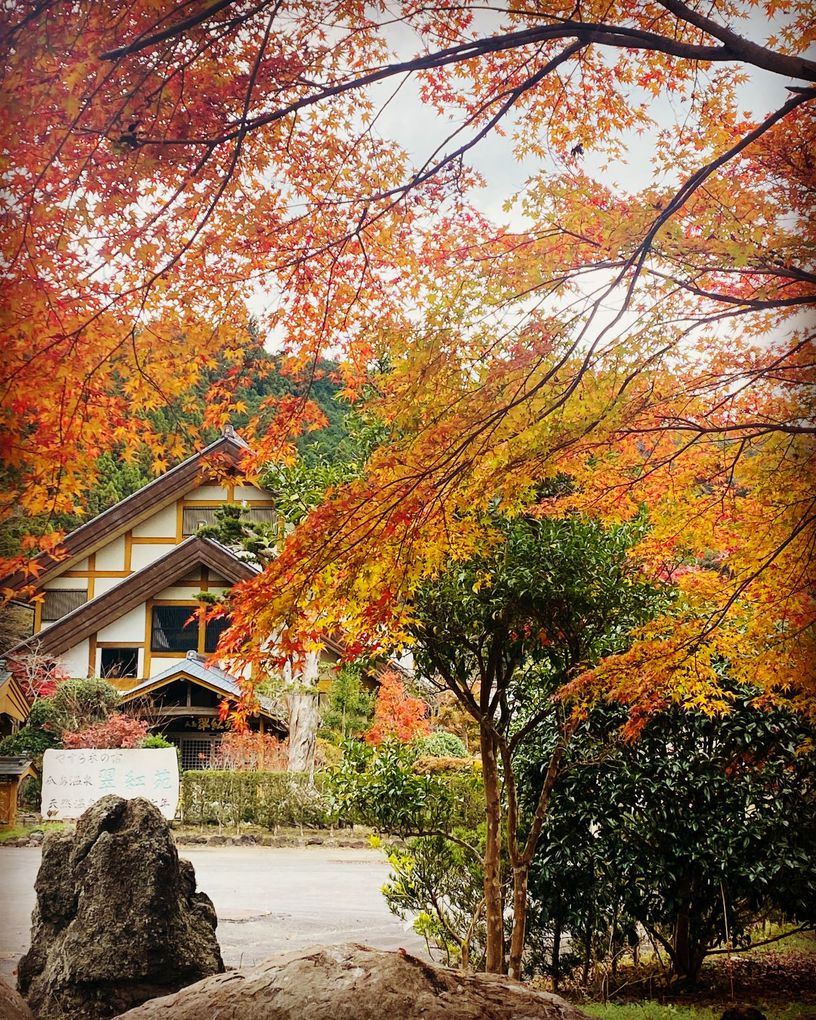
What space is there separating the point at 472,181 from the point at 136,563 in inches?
338

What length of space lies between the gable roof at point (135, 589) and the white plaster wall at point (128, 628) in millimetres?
134

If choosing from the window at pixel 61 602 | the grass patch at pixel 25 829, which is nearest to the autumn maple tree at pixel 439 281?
the grass patch at pixel 25 829

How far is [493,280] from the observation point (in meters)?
2.82

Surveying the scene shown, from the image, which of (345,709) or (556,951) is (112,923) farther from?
(345,709)

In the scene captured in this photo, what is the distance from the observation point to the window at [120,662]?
35.1 feet

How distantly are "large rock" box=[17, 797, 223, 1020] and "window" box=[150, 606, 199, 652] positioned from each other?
23.2 feet

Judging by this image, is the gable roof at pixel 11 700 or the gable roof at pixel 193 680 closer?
the gable roof at pixel 11 700

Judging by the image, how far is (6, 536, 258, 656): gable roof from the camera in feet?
33.5

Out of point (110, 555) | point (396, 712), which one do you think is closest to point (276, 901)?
point (396, 712)

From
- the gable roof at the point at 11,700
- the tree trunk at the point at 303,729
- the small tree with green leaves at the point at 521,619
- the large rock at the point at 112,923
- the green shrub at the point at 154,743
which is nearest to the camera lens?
the large rock at the point at 112,923

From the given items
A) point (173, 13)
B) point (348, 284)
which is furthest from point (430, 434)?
point (173, 13)

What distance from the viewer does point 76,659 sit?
10.5 metres

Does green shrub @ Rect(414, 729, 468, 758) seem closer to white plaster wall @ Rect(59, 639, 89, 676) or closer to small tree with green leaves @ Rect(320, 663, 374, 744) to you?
small tree with green leaves @ Rect(320, 663, 374, 744)

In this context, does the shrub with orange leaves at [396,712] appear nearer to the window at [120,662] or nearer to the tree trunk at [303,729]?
the tree trunk at [303,729]
